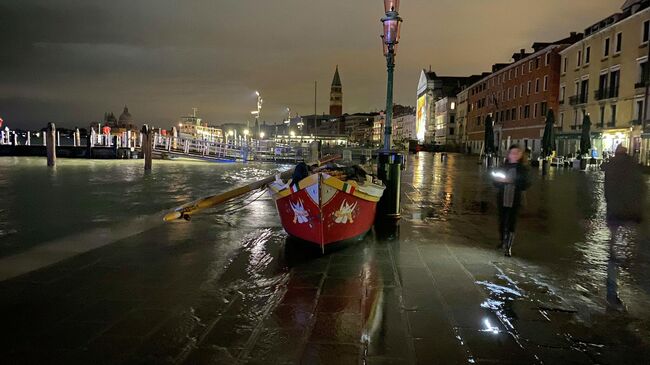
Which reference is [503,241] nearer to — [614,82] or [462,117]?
[614,82]

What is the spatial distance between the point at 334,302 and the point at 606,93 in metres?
44.3

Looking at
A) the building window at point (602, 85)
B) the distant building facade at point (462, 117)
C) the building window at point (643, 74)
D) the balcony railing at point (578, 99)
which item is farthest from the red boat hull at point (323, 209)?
the distant building facade at point (462, 117)

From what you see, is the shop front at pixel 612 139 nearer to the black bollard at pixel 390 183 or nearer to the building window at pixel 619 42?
the building window at pixel 619 42

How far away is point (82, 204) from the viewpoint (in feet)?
38.2

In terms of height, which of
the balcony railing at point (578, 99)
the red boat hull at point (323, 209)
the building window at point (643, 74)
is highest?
the building window at point (643, 74)

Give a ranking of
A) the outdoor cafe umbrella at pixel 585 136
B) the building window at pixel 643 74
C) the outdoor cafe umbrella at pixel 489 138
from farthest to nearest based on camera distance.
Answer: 1. the outdoor cafe umbrella at pixel 489 138
2. the building window at pixel 643 74
3. the outdoor cafe umbrella at pixel 585 136

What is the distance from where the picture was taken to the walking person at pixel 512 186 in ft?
24.3

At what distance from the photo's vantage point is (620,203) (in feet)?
21.7

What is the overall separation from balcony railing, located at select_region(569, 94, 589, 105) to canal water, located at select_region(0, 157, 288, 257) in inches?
1551

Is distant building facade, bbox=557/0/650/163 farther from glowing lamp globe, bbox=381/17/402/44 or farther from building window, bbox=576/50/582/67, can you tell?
glowing lamp globe, bbox=381/17/402/44

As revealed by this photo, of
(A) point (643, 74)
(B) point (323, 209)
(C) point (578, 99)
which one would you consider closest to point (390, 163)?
(B) point (323, 209)

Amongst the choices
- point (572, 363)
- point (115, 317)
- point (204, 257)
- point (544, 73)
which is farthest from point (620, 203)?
point (544, 73)

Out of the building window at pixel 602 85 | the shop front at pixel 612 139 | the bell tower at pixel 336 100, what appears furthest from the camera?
the bell tower at pixel 336 100

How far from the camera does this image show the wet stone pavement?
3.76m
